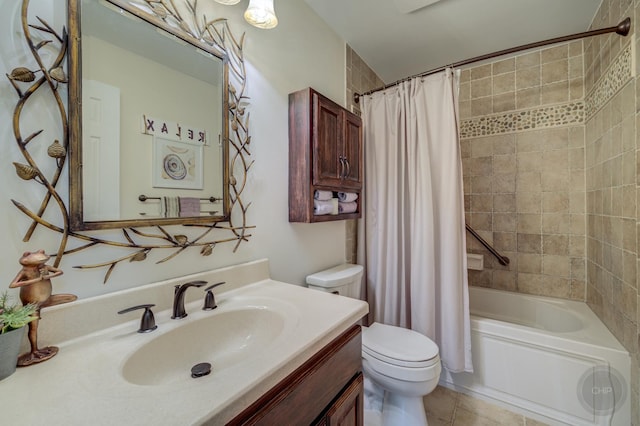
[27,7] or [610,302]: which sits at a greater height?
[27,7]

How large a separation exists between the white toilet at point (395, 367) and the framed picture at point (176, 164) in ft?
2.81

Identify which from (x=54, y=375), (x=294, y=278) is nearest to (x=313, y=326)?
(x=54, y=375)

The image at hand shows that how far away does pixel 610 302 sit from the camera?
1.56 metres

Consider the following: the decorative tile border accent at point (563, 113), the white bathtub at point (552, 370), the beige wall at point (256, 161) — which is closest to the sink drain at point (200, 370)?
the beige wall at point (256, 161)

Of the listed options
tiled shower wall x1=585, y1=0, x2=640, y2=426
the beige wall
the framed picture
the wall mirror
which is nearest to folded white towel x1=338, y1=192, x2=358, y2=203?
the beige wall

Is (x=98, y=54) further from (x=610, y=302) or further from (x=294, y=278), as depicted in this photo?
(x=610, y=302)

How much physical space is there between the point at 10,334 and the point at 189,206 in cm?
56

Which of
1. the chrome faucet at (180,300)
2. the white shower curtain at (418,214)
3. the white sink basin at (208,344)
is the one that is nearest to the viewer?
the white sink basin at (208,344)

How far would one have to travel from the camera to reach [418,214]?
173cm

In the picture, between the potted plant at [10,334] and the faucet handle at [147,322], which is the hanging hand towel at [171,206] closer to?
the faucet handle at [147,322]

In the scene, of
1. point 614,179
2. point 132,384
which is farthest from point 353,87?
point 132,384

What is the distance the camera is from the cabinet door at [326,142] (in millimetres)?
1429

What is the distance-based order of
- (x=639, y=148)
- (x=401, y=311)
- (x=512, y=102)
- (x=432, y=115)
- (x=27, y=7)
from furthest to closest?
(x=512, y=102) < (x=401, y=311) < (x=432, y=115) < (x=639, y=148) < (x=27, y=7)

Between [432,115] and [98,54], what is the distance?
5.54 feet
